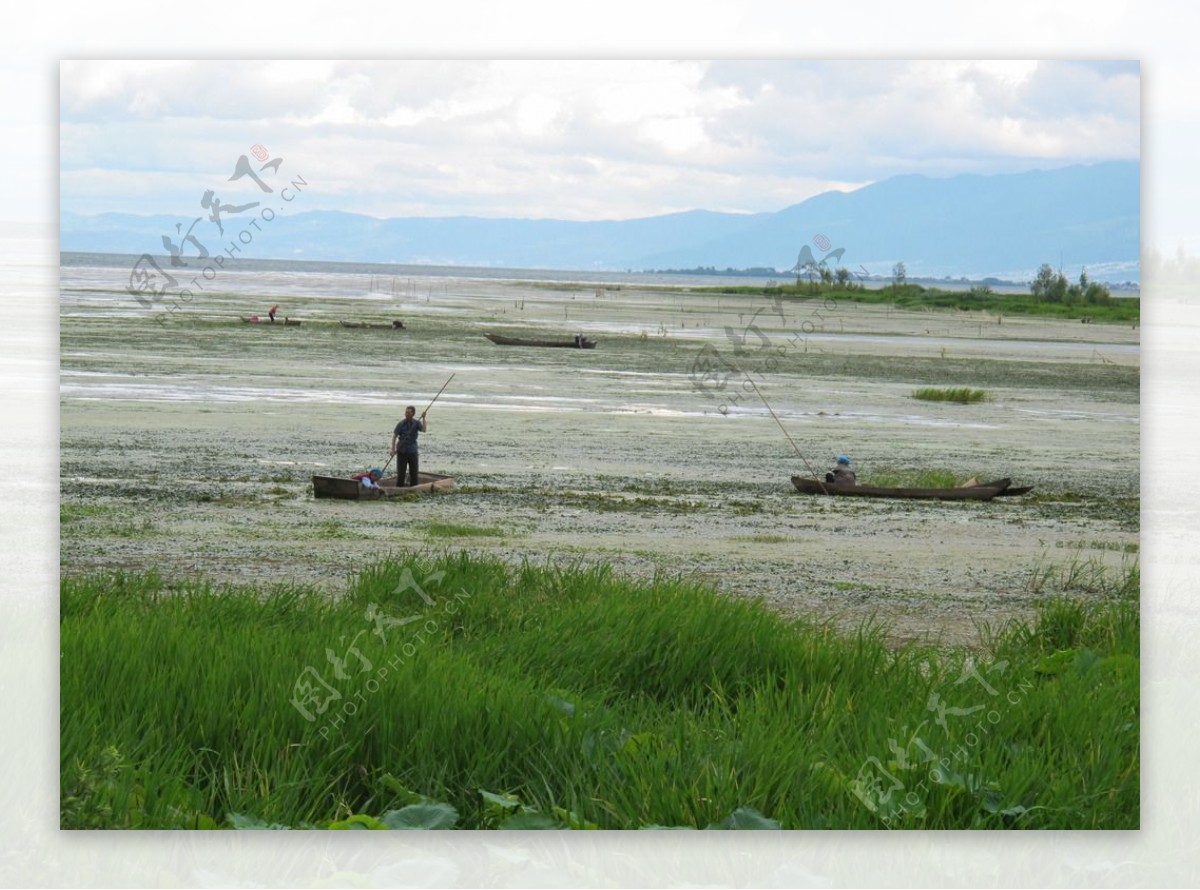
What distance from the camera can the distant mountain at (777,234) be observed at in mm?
4516

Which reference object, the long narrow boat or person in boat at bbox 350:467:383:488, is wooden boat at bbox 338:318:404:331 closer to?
the long narrow boat

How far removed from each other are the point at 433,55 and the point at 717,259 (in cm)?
133

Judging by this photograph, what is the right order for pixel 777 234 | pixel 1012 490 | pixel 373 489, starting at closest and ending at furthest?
pixel 777 234 < pixel 373 489 < pixel 1012 490

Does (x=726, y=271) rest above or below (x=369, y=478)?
above

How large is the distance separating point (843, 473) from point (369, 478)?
2021mm

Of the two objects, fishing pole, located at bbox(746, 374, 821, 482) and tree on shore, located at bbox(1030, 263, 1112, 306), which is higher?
tree on shore, located at bbox(1030, 263, 1112, 306)

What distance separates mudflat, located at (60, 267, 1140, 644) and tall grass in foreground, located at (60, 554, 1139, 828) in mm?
493

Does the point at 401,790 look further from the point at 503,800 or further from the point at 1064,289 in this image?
the point at 1064,289

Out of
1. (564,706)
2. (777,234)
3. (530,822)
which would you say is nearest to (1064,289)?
(777,234)

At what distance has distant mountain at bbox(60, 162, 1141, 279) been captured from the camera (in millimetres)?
4516

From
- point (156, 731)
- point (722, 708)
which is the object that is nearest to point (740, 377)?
point (722, 708)

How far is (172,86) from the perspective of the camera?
4.20 m

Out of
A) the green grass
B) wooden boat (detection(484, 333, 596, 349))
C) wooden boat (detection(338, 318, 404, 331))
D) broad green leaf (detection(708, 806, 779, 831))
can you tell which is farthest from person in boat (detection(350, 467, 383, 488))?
wooden boat (detection(338, 318, 404, 331))

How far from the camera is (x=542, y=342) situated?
6113mm
